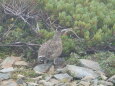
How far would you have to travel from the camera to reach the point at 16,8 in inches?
334

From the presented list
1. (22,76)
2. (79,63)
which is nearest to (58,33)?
(79,63)

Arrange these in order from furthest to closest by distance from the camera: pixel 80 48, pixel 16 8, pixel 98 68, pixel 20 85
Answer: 1. pixel 16 8
2. pixel 80 48
3. pixel 98 68
4. pixel 20 85

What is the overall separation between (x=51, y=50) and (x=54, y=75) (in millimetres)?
569

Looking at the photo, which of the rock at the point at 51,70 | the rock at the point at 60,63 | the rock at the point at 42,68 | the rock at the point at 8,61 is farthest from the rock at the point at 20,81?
the rock at the point at 60,63

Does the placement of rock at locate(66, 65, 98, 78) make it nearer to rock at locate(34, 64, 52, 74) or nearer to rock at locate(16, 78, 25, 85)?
rock at locate(34, 64, 52, 74)

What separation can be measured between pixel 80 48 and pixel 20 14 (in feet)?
5.52

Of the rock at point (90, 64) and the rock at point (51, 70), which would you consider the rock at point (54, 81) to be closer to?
the rock at point (51, 70)

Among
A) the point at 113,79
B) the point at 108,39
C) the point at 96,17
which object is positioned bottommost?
the point at 113,79

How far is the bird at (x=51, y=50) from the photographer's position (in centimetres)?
711

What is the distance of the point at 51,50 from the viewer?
7102mm

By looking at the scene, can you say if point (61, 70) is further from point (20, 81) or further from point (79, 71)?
point (20, 81)

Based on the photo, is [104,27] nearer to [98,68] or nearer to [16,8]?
[98,68]

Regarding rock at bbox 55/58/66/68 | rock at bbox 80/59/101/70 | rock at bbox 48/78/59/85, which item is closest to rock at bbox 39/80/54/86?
rock at bbox 48/78/59/85

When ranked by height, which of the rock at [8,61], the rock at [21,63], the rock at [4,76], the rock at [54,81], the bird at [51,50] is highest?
the bird at [51,50]
